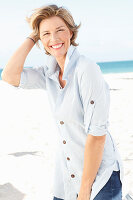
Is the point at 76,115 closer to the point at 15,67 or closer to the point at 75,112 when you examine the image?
the point at 75,112

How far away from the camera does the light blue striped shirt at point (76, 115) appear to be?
168cm

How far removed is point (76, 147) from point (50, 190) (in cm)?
245

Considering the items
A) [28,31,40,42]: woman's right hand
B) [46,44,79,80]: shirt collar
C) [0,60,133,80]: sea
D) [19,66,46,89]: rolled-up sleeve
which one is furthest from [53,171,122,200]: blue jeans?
[0,60,133,80]: sea

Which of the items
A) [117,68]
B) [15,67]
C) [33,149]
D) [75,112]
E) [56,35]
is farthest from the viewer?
[117,68]

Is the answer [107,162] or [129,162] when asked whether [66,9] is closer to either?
[107,162]

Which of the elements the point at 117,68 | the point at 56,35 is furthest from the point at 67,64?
the point at 117,68

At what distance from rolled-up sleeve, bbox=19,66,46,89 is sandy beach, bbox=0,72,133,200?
0.15 m

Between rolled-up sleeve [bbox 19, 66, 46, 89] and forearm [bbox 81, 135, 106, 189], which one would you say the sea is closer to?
rolled-up sleeve [bbox 19, 66, 46, 89]

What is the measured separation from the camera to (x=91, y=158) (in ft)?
5.69

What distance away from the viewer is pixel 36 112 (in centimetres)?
988

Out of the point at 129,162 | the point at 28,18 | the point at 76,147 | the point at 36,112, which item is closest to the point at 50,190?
the point at 129,162

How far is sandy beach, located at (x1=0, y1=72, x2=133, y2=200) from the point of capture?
162 inches

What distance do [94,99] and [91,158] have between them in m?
0.37

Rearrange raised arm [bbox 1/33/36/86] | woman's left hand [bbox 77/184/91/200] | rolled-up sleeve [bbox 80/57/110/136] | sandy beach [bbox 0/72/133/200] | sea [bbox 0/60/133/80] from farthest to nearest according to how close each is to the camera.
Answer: sea [bbox 0/60/133/80] < sandy beach [bbox 0/72/133/200] < raised arm [bbox 1/33/36/86] < woman's left hand [bbox 77/184/91/200] < rolled-up sleeve [bbox 80/57/110/136]
